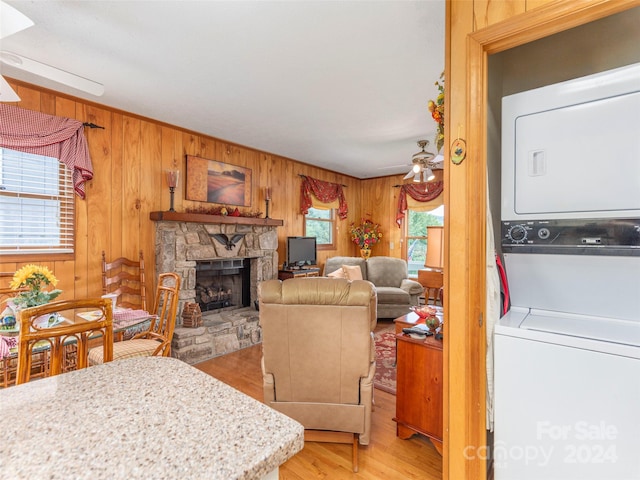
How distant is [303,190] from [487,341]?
4.43m

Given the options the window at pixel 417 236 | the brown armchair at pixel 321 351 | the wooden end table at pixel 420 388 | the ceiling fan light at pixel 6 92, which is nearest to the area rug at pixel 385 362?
the wooden end table at pixel 420 388

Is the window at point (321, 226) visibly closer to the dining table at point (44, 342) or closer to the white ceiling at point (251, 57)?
the white ceiling at point (251, 57)

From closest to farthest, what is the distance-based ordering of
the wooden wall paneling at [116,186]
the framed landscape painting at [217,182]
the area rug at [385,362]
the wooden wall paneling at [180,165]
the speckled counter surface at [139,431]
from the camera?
the speckled counter surface at [139,431]
the area rug at [385,362]
the wooden wall paneling at [116,186]
the wooden wall paneling at [180,165]
the framed landscape painting at [217,182]

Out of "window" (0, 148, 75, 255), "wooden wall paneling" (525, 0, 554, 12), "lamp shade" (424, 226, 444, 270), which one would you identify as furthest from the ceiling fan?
"window" (0, 148, 75, 255)

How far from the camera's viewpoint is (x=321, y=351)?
186cm

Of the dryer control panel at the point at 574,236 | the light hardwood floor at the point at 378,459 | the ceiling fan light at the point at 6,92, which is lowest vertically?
the light hardwood floor at the point at 378,459

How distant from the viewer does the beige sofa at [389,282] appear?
15.8 feet

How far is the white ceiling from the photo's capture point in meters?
1.86

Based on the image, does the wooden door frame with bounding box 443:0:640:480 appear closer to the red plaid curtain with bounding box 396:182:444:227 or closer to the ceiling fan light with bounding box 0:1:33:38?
the ceiling fan light with bounding box 0:1:33:38

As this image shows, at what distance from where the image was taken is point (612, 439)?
1158 millimetres

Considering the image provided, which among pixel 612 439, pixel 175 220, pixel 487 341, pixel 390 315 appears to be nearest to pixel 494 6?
pixel 487 341

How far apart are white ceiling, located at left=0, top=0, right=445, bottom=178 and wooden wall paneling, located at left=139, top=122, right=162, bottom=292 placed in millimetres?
214

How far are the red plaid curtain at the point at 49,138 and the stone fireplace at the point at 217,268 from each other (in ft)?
2.54

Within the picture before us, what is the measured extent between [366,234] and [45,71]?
17.1 ft
